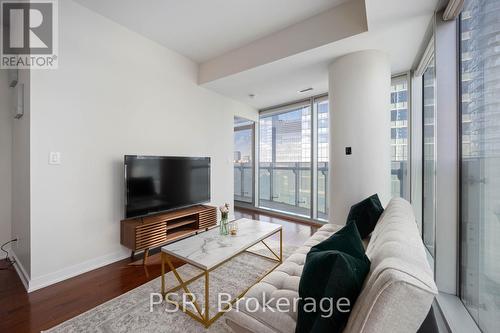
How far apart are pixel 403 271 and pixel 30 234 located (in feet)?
9.31

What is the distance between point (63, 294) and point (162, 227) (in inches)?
39.7

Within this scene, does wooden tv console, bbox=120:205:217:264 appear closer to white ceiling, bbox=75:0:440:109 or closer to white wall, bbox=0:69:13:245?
white wall, bbox=0:69:13:245

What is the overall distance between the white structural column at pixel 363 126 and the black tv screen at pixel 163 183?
2072 mm

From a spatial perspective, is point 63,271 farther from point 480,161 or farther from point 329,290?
point 480,161

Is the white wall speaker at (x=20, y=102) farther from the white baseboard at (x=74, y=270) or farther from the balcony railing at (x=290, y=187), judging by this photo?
the balcony railing at (x=290, y=187)

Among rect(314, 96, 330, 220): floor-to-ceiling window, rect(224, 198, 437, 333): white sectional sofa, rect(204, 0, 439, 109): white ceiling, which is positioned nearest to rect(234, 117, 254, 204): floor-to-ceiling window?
rect(204, 0, 439, 109): white ceiling

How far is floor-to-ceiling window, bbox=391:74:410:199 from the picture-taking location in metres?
2.96

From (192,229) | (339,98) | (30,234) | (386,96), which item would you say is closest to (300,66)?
(339,98)

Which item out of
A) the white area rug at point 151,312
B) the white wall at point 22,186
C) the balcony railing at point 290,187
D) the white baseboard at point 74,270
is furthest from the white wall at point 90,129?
the balcony railing at point 290,187

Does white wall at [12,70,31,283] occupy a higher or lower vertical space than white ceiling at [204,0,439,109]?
lower

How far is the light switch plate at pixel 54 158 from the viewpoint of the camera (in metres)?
2.06

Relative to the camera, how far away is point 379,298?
25.9 inches

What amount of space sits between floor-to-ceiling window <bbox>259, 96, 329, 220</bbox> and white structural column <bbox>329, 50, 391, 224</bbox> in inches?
55.4

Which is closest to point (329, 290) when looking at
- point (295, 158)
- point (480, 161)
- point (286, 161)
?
point (480, 161)
